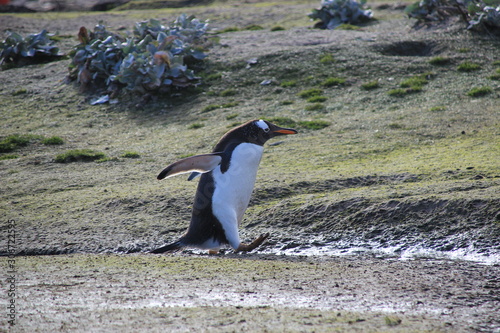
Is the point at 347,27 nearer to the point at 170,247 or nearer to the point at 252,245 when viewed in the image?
the point at 252,245

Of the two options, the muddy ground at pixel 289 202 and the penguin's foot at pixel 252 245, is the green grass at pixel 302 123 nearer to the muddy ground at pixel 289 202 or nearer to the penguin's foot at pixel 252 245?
the muddy ground at pixel 289 202

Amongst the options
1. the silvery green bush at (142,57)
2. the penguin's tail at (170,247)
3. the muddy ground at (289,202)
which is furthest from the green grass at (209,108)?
the penguin's tail at (170,247)

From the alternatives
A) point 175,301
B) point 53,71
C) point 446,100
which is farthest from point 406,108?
point 53,71

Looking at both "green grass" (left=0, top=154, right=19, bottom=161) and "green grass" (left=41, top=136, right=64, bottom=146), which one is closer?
"green grass" (left=0, top=154, right=19, bottom=161)

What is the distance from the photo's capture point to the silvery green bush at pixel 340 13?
50.3 feet

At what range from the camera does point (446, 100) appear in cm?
891

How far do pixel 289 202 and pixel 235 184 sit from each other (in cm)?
80

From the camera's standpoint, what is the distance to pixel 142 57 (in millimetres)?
11000

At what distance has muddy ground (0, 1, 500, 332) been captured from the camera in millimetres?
3266

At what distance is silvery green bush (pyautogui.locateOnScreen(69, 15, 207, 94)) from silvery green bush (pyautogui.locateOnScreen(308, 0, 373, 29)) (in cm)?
364

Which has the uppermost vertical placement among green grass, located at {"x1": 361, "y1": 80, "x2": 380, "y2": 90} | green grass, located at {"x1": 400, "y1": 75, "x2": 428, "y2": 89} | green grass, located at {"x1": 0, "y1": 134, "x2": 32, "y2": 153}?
green grass, located at {"x1": 400, "y1": 75, "x2": 428, "y2": 89}

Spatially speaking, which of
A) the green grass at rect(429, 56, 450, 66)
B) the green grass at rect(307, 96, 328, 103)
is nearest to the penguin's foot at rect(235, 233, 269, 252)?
the green grass at rect(307, 96, 328, 103)

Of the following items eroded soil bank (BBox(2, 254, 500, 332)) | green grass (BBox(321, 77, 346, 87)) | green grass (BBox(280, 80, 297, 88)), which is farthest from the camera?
green grass (BBox(280, 80, 297, 88))

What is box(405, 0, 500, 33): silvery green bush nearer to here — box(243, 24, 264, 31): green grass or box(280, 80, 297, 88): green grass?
box(280, 80, 297, 88): green grass
